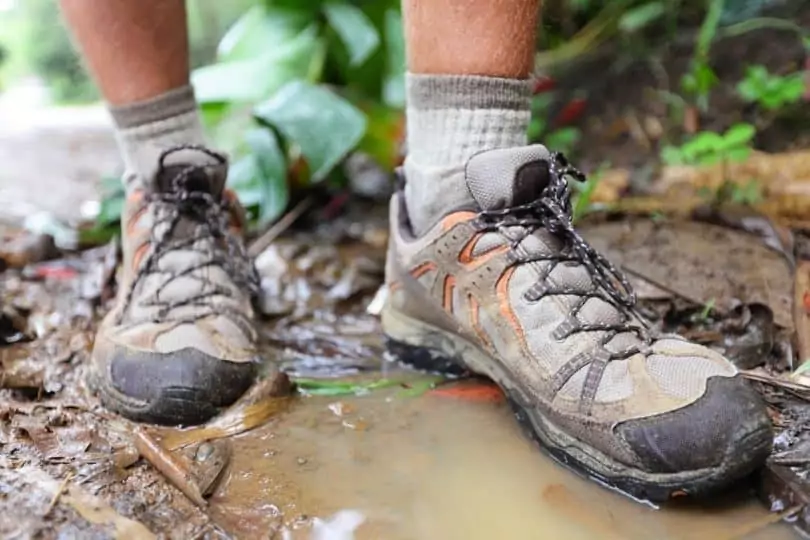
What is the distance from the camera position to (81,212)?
207 cm

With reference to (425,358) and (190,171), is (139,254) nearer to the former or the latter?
(190,171)

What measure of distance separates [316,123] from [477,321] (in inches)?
29.9

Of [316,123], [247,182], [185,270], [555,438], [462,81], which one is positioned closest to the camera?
[555,438]

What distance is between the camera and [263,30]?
1861mm

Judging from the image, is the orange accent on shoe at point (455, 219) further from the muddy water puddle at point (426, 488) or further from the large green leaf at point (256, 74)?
the large green leaf at point (256, 74)

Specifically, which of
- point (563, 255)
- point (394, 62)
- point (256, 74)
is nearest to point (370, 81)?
point (394, 62)

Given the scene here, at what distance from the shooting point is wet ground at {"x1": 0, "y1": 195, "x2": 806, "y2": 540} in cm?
71

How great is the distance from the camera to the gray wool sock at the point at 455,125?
924 millimetres

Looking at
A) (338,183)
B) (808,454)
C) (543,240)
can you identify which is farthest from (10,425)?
(338,183)

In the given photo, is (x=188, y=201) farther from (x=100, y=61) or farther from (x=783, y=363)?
(x=783, y=363)

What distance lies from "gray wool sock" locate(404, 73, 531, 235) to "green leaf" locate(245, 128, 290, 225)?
66cm

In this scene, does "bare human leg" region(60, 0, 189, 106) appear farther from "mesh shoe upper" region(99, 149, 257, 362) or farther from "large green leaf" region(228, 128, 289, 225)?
"large green leaf" region(228, 128, 289, 225)

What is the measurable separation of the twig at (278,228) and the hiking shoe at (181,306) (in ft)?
1.14

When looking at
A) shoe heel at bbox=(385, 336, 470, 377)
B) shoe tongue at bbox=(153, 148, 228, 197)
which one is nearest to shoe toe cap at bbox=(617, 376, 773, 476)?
shoe heel at bbox=(385, 336, 470, 377)
